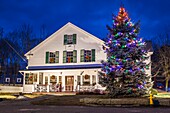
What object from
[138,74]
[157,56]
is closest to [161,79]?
[157,56]

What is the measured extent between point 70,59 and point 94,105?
12.7 m

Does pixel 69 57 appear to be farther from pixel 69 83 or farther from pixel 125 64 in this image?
pixel 125 64

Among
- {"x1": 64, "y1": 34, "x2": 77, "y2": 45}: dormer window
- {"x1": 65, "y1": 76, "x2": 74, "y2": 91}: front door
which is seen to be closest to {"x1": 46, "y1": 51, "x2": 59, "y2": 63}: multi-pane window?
{"x1": 64, "y1": 34, "x2": 77, "y2": 45}: dormer window

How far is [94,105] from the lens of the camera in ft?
44.6

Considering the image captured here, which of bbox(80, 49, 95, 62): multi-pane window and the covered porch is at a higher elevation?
bbox(80, 49, 95, 62): multi-pane window

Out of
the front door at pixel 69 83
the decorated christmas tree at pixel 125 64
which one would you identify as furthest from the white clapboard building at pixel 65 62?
the decorated christmas tree at pixel 125 64

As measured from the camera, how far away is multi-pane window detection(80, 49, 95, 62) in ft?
82.2

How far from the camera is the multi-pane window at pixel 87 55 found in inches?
986

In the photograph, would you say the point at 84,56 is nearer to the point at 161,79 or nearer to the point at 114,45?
the point at 114,45

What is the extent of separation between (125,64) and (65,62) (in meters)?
12.1

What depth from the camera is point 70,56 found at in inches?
1022

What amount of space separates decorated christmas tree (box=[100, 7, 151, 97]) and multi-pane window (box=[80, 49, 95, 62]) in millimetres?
9356

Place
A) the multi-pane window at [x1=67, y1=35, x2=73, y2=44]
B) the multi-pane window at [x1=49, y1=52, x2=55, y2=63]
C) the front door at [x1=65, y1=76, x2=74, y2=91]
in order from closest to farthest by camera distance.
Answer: the front door at [x1=65, y1=76, x2=74, y2=91] < the multi-pane window at [x1=67, y1=35, x2=73, y2=44] < the multi-pane window at [x1=49, y1=52, x2=55, y2=63]

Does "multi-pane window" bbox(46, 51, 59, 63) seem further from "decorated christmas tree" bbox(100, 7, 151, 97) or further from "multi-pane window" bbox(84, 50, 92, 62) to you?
"decorated christmas tree" bbox(100, 7, 151, 97)
